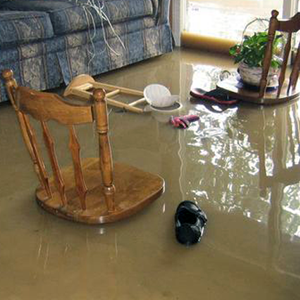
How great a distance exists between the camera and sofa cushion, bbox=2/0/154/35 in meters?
3.18

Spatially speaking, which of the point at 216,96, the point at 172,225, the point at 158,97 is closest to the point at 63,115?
the point at 172,225

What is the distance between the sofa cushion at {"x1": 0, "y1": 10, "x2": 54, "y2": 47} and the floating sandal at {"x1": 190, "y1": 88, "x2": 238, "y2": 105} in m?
1.05

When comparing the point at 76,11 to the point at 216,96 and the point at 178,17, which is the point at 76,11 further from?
the point at 178,17

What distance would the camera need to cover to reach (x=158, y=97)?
3008 mm

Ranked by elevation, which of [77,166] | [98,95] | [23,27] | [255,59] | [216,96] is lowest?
[216,96]

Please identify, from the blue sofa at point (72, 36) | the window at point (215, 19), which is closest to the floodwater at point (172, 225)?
the blue sofa at point (72, 36)

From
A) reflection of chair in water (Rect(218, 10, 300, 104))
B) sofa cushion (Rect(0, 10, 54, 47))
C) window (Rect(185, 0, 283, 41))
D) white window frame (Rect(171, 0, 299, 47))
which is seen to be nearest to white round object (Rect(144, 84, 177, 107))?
reflection of chair in water (Rect(218, 10, 300, 104))

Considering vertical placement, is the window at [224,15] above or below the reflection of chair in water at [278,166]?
above

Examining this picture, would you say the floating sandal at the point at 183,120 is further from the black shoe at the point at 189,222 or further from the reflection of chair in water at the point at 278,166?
the black shoe at the point at 189,222

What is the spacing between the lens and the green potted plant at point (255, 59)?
298 cm

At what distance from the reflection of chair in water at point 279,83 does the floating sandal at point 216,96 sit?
0.14ft

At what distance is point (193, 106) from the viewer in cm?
303

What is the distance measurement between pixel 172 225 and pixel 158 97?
1320mm

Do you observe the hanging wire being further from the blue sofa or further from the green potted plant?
the green potted plant
